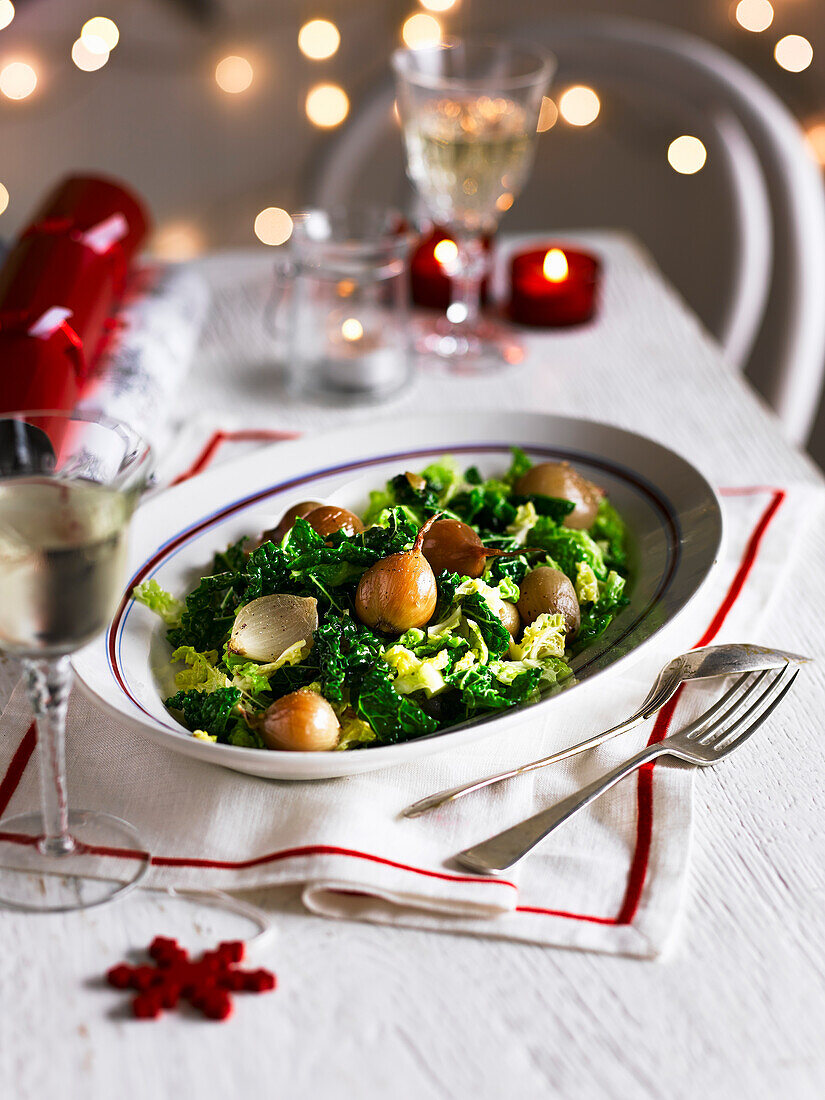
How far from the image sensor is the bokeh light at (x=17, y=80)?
241cm

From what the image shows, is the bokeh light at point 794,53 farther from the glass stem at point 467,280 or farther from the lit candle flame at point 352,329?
the lit candle flame at point 352,329

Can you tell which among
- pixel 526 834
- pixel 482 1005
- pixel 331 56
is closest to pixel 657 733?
pixel 526 834

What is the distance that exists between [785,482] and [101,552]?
765 millimetres

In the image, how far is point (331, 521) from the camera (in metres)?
0.81

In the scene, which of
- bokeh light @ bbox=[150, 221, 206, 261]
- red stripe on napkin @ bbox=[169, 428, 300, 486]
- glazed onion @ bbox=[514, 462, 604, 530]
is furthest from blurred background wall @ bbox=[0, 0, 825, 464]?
glazed onion @ bbox=[514, 462, 604, 530]

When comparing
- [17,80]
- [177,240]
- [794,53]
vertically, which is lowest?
[177,240]

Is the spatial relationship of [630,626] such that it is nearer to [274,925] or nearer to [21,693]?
[274,925]

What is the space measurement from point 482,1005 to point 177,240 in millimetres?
2438

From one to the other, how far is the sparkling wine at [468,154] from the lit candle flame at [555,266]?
12 centimetres

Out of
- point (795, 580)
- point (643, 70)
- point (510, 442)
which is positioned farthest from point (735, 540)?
point (643, 70)

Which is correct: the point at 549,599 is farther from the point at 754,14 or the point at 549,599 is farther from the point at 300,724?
the point at 754,14

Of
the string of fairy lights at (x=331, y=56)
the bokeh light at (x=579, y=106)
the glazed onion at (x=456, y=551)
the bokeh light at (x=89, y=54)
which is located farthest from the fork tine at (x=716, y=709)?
the bokeh light at (x=89, y=54)

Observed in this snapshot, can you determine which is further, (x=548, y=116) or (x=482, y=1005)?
(x=548, y=116)

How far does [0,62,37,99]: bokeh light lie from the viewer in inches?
95.0
